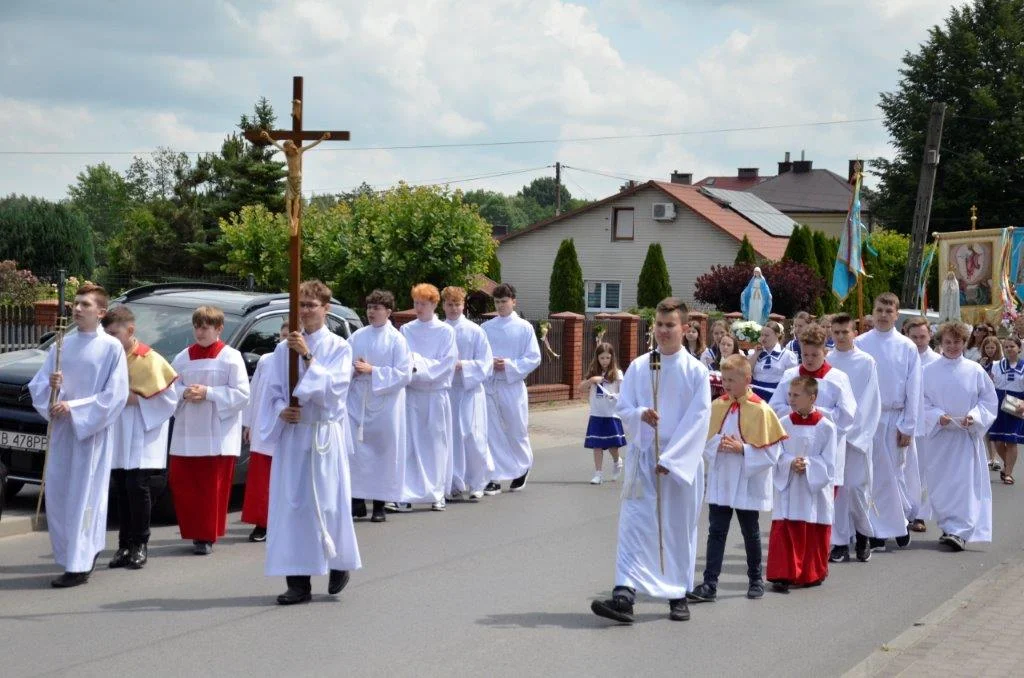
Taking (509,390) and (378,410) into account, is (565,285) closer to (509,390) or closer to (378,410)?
(509,390)

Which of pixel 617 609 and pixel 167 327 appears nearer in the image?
pixel 617 609

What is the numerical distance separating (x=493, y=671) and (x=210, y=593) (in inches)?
94.3

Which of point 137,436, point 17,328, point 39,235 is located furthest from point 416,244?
point 39,235

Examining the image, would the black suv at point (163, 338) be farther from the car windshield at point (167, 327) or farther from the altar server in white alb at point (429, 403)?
the altar server in white alb at point (429, 403)

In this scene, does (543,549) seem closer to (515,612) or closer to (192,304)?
(515,612)

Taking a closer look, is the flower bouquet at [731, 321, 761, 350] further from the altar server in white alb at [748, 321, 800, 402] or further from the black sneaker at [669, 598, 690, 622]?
the black sneaker at [669, 598, 690, 622]

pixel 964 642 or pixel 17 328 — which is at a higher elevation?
pixel 17 328

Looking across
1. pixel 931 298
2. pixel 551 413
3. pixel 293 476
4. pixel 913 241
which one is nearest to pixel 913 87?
pixel 931 298

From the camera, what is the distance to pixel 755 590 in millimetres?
8398

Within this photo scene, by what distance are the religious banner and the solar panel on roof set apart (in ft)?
92.2

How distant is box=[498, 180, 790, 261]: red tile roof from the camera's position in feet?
182

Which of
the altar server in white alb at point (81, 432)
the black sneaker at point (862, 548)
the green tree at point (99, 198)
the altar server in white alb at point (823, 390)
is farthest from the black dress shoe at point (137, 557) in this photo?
the green tree at point (99, 198)

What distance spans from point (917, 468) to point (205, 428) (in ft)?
18.5

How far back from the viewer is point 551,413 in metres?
22.4
